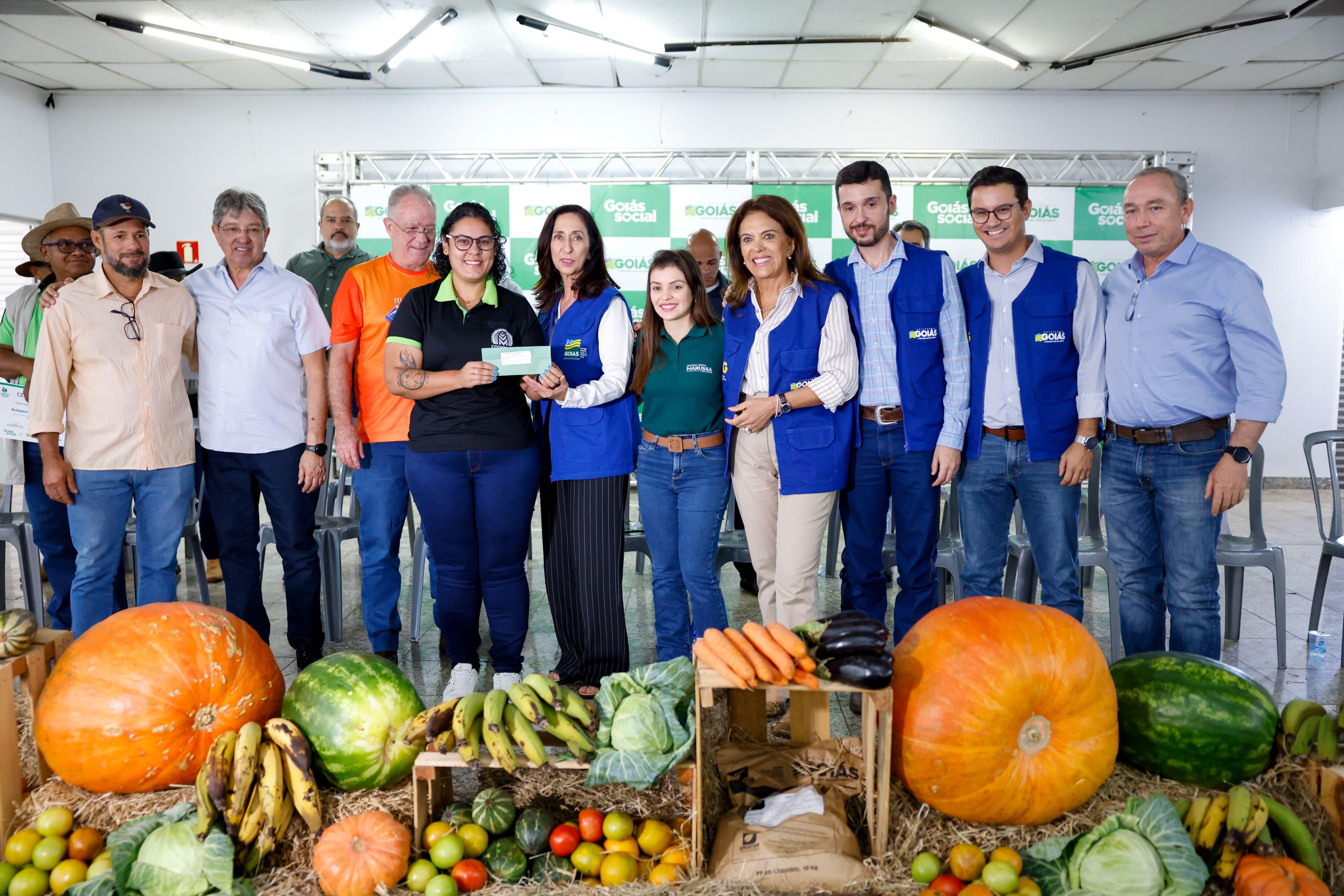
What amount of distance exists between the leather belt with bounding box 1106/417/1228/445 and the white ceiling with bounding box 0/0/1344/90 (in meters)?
4.56

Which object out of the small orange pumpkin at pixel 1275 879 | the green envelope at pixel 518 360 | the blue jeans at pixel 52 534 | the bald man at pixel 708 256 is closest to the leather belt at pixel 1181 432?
the small orange pumpkin at pixel 1275 879

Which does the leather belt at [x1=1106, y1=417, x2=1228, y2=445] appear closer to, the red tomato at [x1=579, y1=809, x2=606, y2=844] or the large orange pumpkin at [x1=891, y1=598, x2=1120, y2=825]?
the large orange pumpkin at [x1=891, y1=598, x2=1120, y2=825]

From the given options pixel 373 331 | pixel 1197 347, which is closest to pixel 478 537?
pixel 373 331

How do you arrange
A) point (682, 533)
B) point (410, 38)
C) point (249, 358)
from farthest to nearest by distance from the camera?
point (410, 38) < point (249, 358) < point (682, 533)

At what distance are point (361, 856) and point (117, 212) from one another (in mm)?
2333

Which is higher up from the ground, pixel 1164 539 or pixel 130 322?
pixel 130 322

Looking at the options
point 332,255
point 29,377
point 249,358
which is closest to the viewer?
point 249,358

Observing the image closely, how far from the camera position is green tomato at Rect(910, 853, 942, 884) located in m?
1.88

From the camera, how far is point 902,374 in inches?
115

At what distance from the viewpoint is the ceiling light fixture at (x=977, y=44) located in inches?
256

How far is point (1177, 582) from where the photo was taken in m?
2.73

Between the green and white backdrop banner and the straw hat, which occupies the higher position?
the green and white backdrop banner

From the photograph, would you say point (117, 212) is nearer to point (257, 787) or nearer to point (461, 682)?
point (461, 682)

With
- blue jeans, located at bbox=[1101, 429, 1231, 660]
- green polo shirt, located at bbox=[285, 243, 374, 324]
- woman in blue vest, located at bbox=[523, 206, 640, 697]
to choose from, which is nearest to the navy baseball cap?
woman in blue vest, located at bbox=[523, 206, 640, 697]
